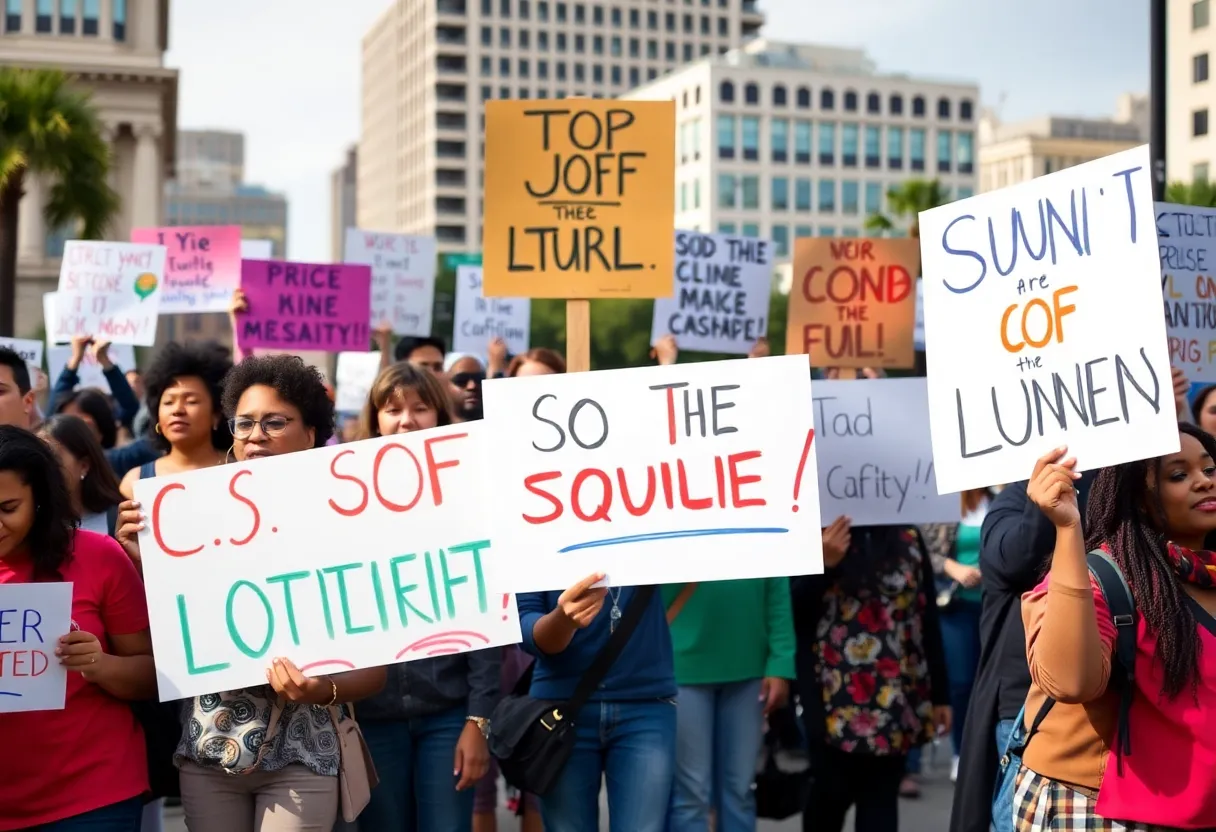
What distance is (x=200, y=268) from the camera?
11.1 m

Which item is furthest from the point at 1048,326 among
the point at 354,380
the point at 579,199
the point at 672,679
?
the point at 354,380

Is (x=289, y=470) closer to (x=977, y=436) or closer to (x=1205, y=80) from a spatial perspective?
(x=977, y=436)

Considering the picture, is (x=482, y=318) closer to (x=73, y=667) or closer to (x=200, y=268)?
(x=200, y=268)

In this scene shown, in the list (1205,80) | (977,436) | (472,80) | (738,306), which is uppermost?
(472,80)

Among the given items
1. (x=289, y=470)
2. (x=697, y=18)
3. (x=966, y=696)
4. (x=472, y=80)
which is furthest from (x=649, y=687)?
(x=697, y=18)

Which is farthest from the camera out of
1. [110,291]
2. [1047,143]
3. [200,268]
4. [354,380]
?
[1047,143]

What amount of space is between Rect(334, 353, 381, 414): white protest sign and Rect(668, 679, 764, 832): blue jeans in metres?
8.49

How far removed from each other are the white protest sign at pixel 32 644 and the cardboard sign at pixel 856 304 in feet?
14.4

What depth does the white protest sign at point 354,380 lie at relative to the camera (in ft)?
44.9

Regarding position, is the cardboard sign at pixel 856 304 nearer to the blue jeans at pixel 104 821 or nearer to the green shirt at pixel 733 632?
the green shirt at pixel 733 632

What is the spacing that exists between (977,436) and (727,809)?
239 cm

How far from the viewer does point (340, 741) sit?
3.93 metres

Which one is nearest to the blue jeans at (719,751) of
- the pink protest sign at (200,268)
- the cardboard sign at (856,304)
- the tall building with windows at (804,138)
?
the cardboard sign at (856,304)

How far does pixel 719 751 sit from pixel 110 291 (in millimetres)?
6129
